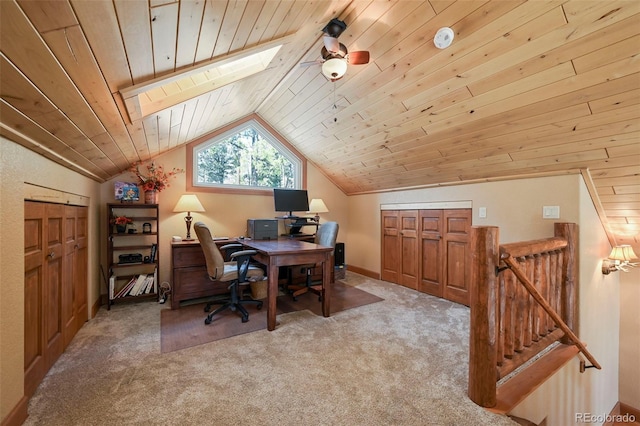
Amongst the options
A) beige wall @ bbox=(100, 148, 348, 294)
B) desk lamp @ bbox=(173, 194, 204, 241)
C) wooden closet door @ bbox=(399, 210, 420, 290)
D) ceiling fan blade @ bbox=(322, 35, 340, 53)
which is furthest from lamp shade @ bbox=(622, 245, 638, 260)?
desk lamp @ bbox=(173, 194, 204, 241)

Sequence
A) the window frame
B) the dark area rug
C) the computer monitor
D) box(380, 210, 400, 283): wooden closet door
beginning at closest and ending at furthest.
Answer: the dark area rug, the window frame, the computer monitor, box(380, 210, 400, 283): wooden closet door

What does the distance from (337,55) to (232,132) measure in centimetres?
263

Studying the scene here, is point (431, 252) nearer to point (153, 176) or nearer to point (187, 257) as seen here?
point (187, 257)

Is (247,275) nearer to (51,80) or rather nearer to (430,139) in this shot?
(51,80)

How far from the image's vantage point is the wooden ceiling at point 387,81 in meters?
1.10

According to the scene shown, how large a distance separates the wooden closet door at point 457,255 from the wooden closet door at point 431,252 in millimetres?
89

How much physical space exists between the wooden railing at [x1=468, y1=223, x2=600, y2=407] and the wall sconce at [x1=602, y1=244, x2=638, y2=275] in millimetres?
727

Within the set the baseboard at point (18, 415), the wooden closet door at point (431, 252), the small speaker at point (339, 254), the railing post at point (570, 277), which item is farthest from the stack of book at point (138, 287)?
the railing post at point (570, 277)

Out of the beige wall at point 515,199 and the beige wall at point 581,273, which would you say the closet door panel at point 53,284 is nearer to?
the beige wall at point 581,273

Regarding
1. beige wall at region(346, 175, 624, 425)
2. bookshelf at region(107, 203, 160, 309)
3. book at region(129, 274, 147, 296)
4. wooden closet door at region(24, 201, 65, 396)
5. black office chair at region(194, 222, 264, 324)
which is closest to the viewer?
wooden closet door at region(24, 201, 65, 396)

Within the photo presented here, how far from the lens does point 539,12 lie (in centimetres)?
159

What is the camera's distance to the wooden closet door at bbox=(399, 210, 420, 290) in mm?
4098

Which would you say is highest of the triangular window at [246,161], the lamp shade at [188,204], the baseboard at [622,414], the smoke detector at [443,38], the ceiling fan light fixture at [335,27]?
the ceiling fan light fixture at [335,27]

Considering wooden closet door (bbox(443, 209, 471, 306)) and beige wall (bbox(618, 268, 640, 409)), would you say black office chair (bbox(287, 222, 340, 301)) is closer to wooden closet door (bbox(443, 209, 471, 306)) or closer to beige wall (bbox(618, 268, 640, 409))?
wooden closet door (bbox(443, 209, 471, 306))
